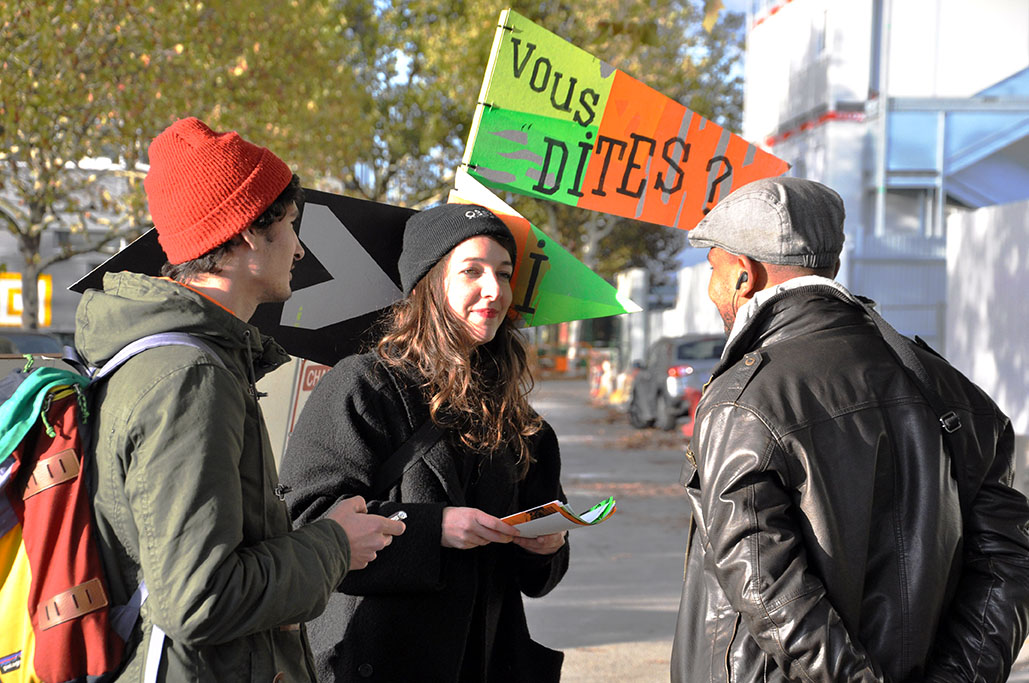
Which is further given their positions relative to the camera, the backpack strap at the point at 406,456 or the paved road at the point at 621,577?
the paved road at the point at 621,577

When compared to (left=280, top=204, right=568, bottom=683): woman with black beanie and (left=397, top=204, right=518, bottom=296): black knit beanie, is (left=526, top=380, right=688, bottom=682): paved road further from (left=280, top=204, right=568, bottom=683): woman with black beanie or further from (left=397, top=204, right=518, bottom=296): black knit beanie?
(left=397, top=204, right=518, bottom=296): black knit beanie

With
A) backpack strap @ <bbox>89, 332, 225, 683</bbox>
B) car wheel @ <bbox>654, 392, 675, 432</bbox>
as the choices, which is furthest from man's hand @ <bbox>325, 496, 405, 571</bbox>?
car wheel @ <bbox>654, 392, 675, 432</bbox>

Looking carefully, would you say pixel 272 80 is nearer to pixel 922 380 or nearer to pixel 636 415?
pixel 636 415

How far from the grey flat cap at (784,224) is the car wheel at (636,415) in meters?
16.6

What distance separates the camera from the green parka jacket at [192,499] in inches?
66.1

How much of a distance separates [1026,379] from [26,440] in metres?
7.62

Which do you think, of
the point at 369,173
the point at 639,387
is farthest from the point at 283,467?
the point at 369,173

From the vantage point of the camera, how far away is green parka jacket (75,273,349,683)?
5.50 ft

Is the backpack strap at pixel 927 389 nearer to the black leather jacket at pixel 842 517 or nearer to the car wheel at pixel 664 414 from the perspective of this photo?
the black leather jacket at pixel 842 517

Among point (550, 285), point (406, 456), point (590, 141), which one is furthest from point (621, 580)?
point (406, 456)

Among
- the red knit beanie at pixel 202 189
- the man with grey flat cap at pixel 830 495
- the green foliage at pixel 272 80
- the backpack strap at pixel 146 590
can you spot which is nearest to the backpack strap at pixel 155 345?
the backpack strap at pixel 146 590

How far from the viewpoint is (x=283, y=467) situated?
2.66m

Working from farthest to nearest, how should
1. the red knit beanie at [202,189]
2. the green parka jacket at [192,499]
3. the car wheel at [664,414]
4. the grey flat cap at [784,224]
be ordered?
the car wheel at [664,414] → the grey flat cap at [784,224] → the red knit beanie at [202,189] → the green parka jacket at [192,499]

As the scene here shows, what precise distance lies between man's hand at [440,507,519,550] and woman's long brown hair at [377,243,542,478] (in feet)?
0.89
